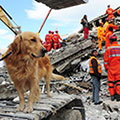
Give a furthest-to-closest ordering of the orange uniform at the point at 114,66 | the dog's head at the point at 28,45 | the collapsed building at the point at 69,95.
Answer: the orange uniform at the point at 114,66 < the collapsed building at the point at 69,95 < the dog's head at the point at 28,45

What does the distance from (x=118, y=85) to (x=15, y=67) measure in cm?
425

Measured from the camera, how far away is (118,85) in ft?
20.2

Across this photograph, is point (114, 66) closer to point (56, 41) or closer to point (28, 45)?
point (28, 45)

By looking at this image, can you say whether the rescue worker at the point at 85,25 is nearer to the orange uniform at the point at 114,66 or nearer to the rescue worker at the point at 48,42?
the rescue worker at the point at 48,42

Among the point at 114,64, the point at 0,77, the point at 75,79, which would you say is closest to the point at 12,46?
the point at 114,64

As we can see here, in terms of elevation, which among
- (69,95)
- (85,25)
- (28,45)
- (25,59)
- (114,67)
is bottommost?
(69,95)

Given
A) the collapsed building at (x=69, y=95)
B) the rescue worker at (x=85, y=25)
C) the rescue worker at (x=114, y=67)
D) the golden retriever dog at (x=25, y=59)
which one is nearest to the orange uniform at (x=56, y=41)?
the rescue worker at (x=85, y=25)

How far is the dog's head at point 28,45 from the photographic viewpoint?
10.1 feet

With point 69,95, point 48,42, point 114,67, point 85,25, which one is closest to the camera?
point 69,95

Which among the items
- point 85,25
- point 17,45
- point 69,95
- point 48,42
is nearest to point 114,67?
point 69,95

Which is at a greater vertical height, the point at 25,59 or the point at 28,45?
the point at 28,45

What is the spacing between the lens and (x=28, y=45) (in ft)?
10.2

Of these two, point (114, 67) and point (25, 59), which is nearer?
point (25, 59)

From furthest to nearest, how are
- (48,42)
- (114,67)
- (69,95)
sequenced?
1. (48,42)
2. (114,67)
3. (69,95)
